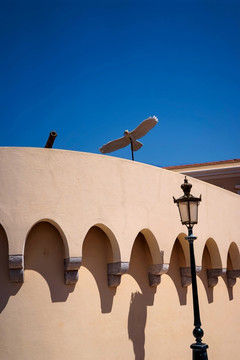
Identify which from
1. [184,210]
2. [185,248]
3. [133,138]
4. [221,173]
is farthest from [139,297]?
[221,173]

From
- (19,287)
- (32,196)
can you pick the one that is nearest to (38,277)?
(19,287)

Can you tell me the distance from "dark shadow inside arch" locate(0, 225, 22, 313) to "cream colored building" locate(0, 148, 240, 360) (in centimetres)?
1

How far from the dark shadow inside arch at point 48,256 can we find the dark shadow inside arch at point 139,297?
1.26 meters

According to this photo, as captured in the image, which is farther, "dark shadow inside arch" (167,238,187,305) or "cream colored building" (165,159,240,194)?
"cream colored building" (165,159,240,194)

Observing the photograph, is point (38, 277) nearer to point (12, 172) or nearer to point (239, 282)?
point (12, 172)

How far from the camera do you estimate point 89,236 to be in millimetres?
6656

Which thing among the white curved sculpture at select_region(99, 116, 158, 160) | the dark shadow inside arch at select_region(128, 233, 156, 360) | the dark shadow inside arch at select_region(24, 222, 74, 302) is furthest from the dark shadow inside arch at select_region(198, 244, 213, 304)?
the dark shadow inside arch at select_region(24, 222, 74, 302)

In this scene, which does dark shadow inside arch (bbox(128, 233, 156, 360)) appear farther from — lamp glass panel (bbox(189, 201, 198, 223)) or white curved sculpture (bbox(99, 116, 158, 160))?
white curved sculpture (bbox(99, 116, 158, 160))

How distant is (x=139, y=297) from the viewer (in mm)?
7082

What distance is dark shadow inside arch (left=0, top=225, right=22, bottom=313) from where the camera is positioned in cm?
580

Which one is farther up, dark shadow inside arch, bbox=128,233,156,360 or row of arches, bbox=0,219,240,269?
row of arches, bbox=0,219,240,269

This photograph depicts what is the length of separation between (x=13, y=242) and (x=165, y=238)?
2729 millimetres

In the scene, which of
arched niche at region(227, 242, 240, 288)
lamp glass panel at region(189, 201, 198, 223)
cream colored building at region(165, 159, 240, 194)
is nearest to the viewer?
lamp glass panel at region(189, 201, 198, 223)

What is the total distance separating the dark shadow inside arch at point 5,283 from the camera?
580 cm
